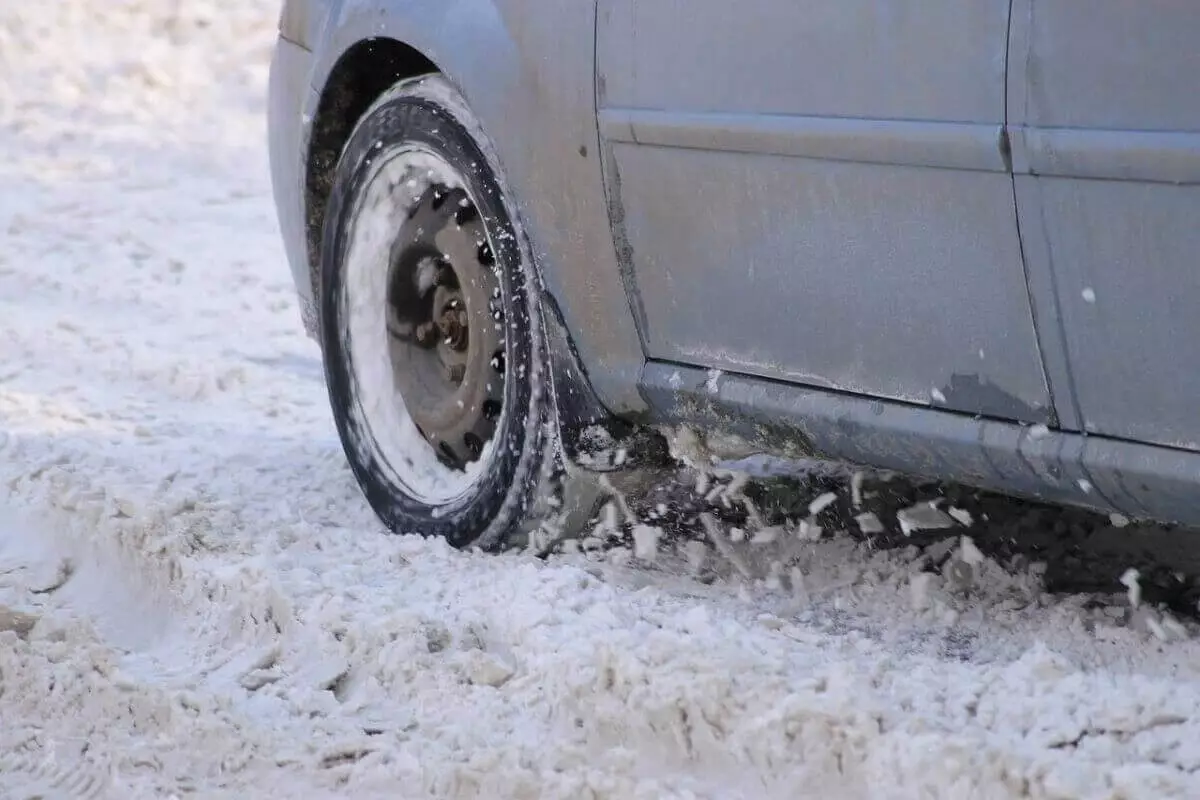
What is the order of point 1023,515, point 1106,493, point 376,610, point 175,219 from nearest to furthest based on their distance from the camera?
1. point 1106,493
2. point 376,610
3. point 1023,515
4. point 175,219

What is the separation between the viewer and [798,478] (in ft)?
12.3

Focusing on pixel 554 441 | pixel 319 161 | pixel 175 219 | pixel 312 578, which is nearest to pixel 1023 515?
pixel 554 441

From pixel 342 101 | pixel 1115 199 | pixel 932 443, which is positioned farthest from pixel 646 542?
pixel 1115 199

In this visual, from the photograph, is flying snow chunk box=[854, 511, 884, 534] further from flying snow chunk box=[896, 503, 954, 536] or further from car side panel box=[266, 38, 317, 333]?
car side panel box=[266, 38, 317, 333]

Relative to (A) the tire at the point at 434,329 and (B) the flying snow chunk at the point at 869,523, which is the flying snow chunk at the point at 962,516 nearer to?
(B) the flying snow chunk at the point at 869,523

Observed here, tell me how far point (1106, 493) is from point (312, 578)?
1600mm

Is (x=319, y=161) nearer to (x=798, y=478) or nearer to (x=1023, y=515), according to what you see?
(x=798, y=478)

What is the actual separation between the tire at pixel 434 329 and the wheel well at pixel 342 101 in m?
0.11

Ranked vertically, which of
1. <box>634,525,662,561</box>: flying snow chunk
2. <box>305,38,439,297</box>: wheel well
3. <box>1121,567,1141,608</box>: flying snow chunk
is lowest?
<box>634,525,662,561</box>: flying snow chunk

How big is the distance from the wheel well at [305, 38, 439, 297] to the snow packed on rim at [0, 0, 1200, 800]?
2.26 ft

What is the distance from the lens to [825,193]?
8.59 feet

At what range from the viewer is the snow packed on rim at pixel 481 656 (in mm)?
2379

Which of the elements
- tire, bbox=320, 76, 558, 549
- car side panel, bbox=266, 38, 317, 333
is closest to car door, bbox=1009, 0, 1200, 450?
tire, bbox=320, 76, 558, 549

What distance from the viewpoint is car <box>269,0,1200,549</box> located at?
226 cm
